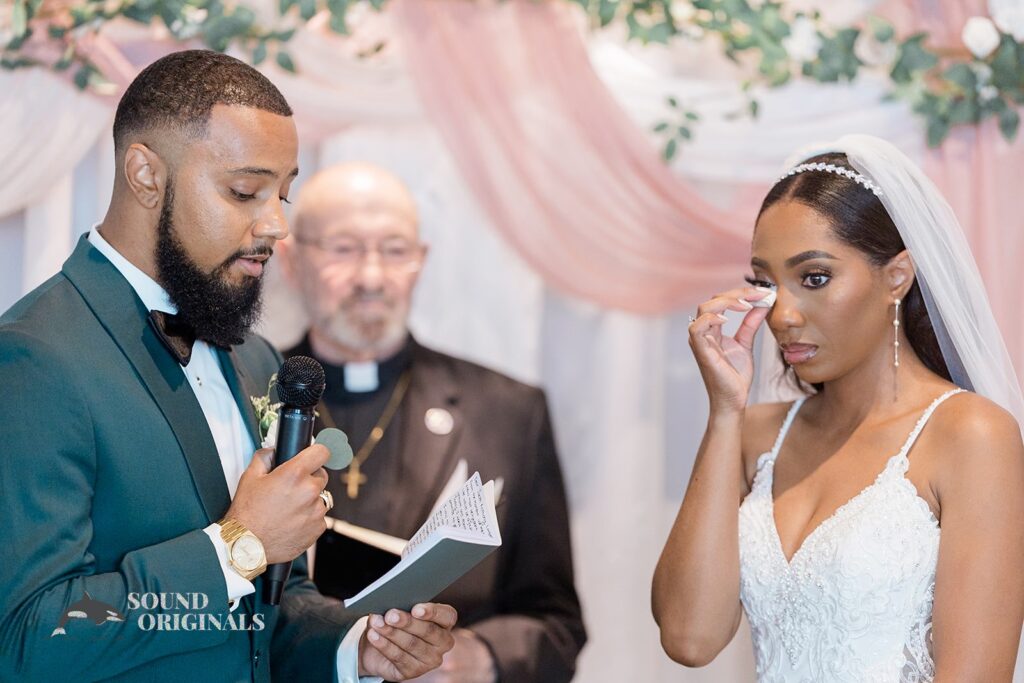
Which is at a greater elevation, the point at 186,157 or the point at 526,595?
the point at 186,157

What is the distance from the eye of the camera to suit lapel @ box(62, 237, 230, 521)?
2.28 m

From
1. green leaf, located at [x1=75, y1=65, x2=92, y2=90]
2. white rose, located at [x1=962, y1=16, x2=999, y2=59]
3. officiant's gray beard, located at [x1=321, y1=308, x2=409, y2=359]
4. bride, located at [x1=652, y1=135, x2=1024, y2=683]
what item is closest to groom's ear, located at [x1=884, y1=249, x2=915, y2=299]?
bride, located at [x1=652, y1=135, x2=1024, y2=683]

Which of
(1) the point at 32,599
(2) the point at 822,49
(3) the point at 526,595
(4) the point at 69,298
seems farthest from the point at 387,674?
(2) the point at 822,49

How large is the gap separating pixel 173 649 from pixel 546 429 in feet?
7.00

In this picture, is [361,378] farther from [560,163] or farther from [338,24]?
[338,24]

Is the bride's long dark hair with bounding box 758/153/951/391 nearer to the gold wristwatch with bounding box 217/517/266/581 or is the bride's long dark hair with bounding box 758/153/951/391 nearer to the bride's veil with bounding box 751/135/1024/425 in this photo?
the bride's veil with bounding box 751/135/1024/425

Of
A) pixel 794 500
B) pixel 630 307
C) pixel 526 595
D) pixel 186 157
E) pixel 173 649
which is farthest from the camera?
pixel 630 307

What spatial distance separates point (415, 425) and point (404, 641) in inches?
62.1

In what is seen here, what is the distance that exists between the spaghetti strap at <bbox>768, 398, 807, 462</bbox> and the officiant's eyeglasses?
1.55 metres

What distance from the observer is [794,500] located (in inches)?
111

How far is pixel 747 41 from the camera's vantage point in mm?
4066

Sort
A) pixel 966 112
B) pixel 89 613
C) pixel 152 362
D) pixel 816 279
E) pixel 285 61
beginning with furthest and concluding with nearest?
1. pixel 966 112
2. pixel 285 61
3. pixel 816 279
4. pixel 152 362
5. pixel 89 613

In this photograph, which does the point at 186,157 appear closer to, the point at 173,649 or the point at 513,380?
the point at 173,649

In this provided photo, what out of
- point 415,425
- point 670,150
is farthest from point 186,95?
point 670,150
